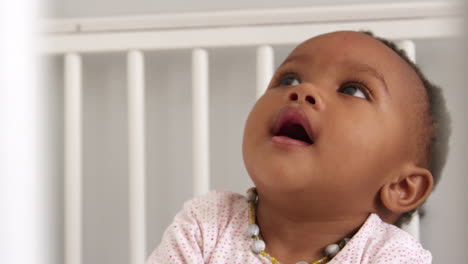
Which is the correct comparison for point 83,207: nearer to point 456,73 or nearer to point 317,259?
point 317,259

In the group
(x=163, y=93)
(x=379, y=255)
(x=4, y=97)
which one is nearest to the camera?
(x=4, y=97)

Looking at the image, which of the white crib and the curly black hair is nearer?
the curly black hair

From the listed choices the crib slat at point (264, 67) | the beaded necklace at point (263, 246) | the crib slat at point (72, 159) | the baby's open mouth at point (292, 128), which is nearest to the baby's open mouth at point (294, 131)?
the baby's open mouth at point (292, 128)

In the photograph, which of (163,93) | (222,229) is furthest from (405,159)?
(163,93)

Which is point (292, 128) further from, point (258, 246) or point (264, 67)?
point (264, 67)

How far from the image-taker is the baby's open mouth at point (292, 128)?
21.3 inches

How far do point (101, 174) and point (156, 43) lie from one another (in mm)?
288

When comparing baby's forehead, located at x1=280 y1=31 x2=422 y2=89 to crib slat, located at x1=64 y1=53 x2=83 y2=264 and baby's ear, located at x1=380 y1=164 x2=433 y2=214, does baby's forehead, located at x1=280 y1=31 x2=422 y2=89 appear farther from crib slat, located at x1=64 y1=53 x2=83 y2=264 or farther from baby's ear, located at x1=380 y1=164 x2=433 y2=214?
crib slat, located at x1=64 y1=53 x2=83 y2=264

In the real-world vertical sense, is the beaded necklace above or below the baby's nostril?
below

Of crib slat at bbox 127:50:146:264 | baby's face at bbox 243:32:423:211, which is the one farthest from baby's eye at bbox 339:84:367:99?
crib slat at bbox 127:50:146:264

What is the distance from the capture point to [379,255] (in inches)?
21.1

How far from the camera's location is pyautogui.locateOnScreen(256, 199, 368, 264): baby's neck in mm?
577

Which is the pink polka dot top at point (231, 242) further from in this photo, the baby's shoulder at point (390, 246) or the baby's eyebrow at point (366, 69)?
the baby's eyebrow at point (366, 69)

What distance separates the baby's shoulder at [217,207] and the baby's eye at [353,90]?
0.17 meters
